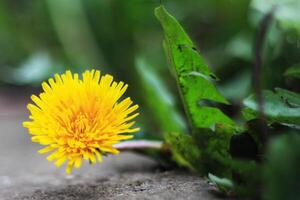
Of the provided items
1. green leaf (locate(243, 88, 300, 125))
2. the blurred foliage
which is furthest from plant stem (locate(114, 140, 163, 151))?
green leaf (locate(243, 88, 300, 125))

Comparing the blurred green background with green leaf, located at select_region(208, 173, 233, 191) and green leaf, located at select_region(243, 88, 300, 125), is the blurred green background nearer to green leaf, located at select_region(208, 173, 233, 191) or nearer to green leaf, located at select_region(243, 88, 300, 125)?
green leaf, located at select_region(243, 88, 300, 125)

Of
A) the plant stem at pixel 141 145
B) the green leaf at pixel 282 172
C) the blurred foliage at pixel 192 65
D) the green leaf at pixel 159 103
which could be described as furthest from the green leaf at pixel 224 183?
the green leaf at pixel 159 103

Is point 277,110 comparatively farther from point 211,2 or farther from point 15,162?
point 211,2

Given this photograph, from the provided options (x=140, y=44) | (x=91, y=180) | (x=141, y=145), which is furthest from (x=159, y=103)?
(x=140, y=44)

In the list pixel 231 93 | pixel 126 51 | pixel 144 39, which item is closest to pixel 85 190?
pixel 231 93

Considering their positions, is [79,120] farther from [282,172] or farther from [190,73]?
[282,172]
